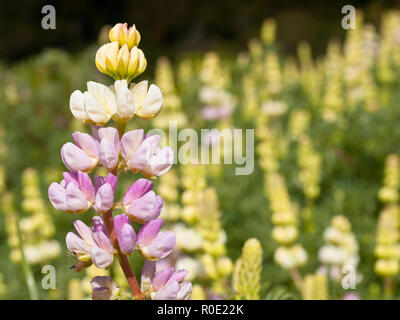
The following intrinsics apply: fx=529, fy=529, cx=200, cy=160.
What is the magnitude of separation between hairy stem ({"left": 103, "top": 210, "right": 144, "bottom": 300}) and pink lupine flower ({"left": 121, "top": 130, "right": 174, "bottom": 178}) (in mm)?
57

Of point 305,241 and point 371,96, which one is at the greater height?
point 371,96

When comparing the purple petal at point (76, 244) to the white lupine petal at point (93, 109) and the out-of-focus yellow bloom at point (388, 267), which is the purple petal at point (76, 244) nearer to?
the white lupine petal at point (93, 109)

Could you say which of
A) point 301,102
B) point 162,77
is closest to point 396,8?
point 301,102

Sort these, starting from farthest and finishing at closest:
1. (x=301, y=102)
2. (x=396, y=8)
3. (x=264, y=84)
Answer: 1. (x=396, y=8)
2. (x=301, y=102)
3. (x=264, y=84)

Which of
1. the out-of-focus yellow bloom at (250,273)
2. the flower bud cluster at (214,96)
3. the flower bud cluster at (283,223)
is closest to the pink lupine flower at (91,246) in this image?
the out-of-focus yellow bloom at (250,273)

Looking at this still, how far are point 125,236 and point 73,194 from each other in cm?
7

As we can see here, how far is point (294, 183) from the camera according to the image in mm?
2363

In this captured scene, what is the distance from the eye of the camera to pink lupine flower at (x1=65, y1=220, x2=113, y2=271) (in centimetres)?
50

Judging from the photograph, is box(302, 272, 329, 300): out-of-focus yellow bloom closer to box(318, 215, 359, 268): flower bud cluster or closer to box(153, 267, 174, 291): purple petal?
box(153, 267, 174, 291): purple petal

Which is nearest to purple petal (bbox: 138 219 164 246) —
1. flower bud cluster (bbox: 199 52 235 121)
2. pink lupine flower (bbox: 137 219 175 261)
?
pink lupine flower (bbox: 137 219 175 261)

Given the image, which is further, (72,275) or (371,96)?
(371,96)
